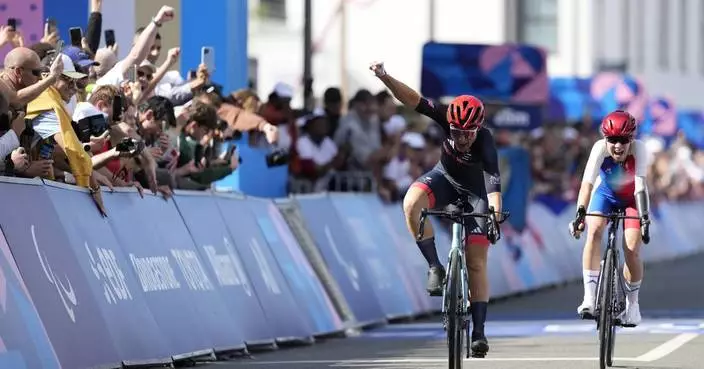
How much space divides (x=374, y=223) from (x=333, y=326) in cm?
313

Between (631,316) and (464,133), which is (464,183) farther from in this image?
(631,316)

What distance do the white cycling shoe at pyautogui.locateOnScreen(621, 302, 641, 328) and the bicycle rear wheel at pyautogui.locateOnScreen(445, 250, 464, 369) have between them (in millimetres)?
2068

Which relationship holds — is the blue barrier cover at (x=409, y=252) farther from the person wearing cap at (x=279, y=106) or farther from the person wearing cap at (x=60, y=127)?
the person wearing cap at (x=60, y=127)

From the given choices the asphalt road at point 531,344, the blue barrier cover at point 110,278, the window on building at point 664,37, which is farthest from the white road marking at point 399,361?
the window on building at point 664,37

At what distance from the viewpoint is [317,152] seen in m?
21.0

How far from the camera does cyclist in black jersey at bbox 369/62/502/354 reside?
42.1 feet

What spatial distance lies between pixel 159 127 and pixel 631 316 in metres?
3.95

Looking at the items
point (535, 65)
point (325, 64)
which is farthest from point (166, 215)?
point (325, 64)

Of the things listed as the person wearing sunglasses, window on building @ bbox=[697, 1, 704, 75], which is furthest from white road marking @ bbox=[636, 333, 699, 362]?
window on building @ bbox=[697, 1, 704, 75]

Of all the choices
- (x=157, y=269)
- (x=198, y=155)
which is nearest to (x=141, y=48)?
(x=198, y=155)

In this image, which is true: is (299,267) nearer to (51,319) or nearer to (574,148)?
(51,319)

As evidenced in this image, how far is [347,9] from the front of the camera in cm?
5719

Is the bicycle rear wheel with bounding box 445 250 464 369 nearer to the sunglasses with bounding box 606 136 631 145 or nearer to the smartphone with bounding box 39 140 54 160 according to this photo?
the sunglasses with bounding box 606 136 631 145

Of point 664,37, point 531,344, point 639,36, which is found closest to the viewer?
point 531,344
